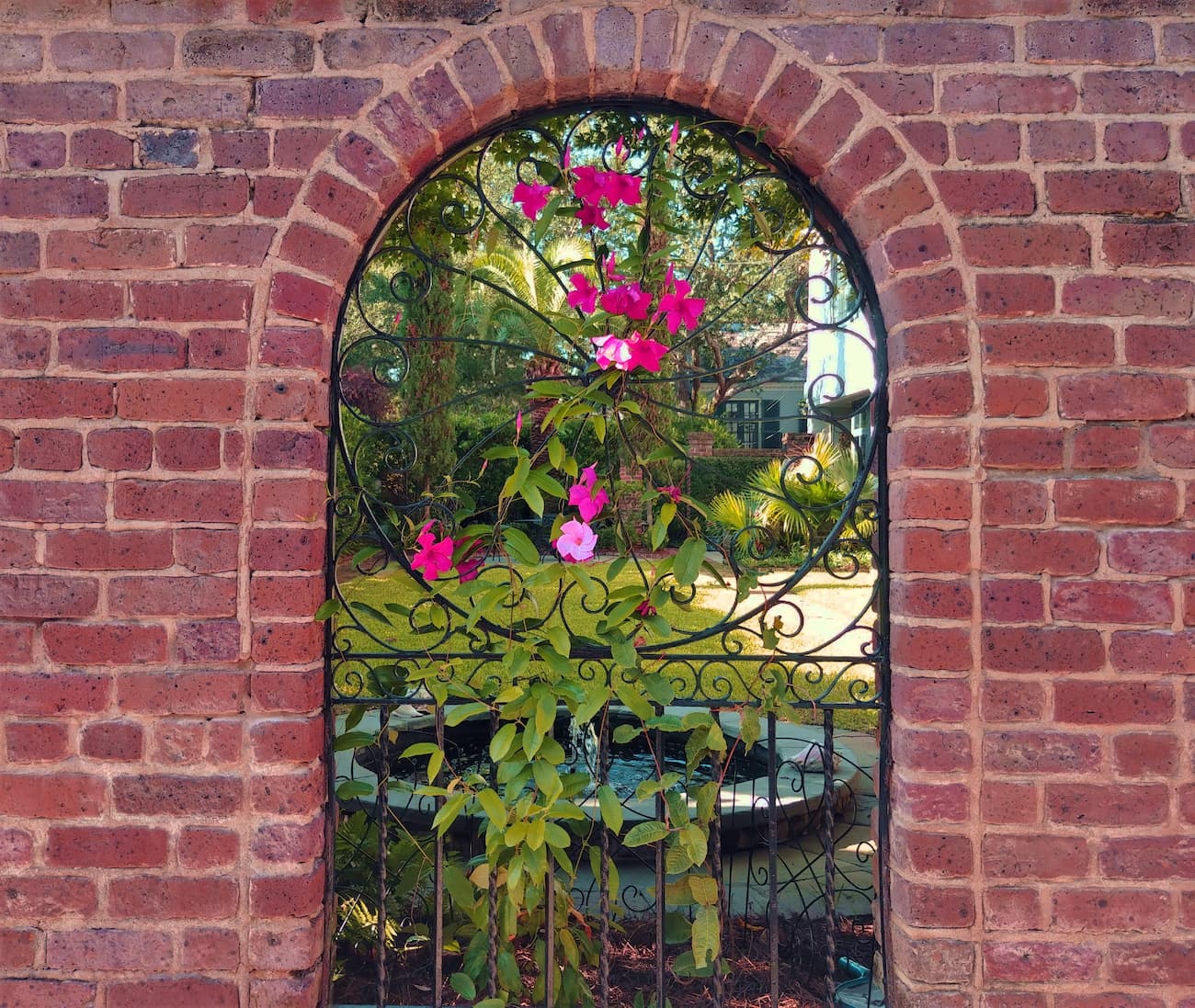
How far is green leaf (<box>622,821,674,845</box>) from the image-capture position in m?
1.90

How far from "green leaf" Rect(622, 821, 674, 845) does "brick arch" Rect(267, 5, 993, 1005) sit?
475 millimetres

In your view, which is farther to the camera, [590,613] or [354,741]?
[590,613]

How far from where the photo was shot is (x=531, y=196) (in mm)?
2014

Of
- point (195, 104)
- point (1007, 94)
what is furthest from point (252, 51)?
point (1007, 94)

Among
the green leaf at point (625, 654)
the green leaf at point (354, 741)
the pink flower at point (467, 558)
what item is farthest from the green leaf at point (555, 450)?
the green leaf at point (354, 741)

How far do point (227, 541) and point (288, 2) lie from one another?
110cm

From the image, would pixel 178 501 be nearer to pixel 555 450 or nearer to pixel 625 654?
pixel 555 450

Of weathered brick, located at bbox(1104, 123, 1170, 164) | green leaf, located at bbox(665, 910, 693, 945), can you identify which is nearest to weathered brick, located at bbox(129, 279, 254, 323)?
green leaf, located at bbox(665, 910, 693, 945)

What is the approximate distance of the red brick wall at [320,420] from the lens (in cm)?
184

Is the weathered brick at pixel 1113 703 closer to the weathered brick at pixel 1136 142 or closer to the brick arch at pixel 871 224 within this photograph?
the brick arch at pixel 871 224

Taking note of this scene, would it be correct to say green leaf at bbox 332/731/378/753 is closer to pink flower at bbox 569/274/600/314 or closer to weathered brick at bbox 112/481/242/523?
weathered brick at bbox 112/481/242/523

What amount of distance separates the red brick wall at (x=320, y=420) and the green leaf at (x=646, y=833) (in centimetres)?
48

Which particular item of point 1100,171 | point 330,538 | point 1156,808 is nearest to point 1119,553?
point 1156,808

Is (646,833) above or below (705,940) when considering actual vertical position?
above
